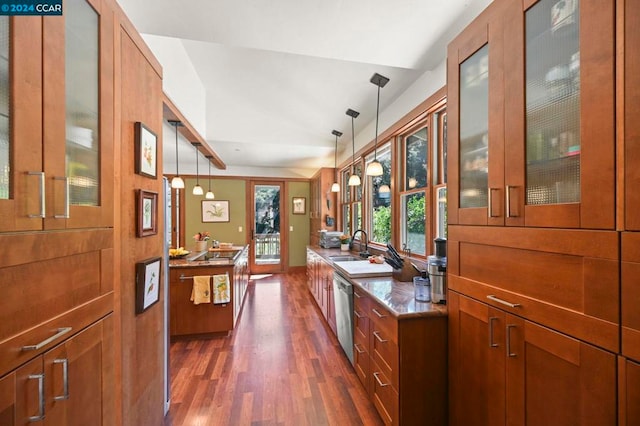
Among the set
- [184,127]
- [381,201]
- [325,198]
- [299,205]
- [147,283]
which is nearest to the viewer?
[147,283]

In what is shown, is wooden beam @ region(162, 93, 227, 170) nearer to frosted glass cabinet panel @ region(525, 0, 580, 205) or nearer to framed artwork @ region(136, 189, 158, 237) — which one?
framed artwork @ region(136, 189, 158, 237)

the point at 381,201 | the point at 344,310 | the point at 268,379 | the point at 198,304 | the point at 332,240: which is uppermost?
the point at 381,201

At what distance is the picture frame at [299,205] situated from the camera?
7.08 metres

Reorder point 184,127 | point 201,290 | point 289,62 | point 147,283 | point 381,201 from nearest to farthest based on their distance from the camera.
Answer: point 147,283, point 289,62, point 201,290, point 184,127, point 381,201

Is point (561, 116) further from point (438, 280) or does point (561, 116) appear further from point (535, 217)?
point (438, 280)

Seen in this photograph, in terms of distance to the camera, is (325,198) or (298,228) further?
(298,228)

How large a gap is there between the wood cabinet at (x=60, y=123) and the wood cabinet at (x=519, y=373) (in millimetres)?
1813

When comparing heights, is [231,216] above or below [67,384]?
above

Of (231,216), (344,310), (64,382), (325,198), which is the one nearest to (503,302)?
(344,310)

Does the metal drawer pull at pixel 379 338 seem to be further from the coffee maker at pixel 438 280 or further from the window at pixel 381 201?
the window at pixel 381 201

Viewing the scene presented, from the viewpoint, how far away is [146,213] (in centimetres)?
158

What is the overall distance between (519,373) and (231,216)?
644 cm

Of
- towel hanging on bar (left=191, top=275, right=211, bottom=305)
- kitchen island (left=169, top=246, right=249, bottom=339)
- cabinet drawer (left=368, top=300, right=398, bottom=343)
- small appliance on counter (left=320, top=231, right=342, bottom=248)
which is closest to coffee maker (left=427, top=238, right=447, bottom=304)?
cabinet drawer (left=368, top=300, right=398, bottom=343)

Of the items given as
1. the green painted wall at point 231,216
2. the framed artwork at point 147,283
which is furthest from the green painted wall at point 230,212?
the framed artwork at point 147,283
